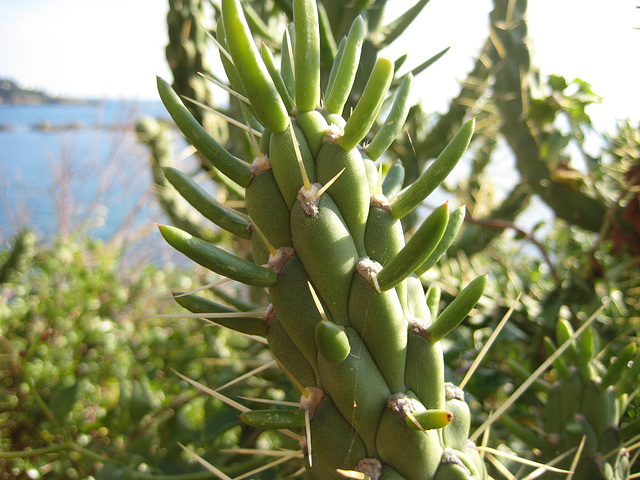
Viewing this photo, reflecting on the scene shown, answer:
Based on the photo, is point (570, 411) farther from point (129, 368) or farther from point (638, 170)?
point (129, 368)

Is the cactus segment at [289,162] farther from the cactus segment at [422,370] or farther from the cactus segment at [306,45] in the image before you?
the cactus segment at [422,370]

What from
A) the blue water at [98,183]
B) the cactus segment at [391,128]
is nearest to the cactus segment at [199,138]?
the cactus segment at [391,128]

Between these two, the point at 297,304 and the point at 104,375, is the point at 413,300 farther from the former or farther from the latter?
the point at 104,375

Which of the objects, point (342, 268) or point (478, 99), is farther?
point (478, 99)

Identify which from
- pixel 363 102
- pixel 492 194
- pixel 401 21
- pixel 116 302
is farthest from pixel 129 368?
pixel 363 102

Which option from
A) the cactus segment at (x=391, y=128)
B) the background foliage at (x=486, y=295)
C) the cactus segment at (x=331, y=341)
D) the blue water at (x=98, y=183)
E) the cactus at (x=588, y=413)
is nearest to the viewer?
the cactus segment at (x=331, y=341)
